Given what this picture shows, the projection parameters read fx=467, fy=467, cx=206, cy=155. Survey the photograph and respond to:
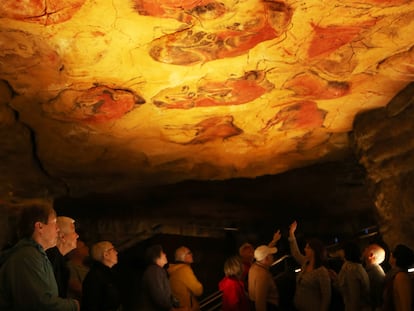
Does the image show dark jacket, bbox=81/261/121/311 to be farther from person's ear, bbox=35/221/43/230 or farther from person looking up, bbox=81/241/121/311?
person's ear, bbox=35/221/43/230

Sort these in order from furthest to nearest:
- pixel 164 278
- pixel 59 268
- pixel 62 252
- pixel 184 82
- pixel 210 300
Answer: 1. pixel 210 300
2. pixel 184 82
3. pixel 164 278
4. pixel 62 252
5. pixel 59 268

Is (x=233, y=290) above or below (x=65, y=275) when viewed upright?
below

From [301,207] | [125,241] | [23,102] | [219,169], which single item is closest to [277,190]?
[301,207]

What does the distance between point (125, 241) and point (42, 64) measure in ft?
18.9

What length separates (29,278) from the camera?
2.30 meters

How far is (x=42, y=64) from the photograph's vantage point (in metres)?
4.65

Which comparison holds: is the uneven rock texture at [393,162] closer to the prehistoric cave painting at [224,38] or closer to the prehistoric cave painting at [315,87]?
the prehistoric cave painting at [315,87]

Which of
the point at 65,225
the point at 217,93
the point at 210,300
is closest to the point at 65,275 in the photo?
the point at 65,225

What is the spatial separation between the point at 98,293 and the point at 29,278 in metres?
1.58

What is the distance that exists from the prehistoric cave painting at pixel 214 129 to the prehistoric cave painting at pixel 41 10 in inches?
101

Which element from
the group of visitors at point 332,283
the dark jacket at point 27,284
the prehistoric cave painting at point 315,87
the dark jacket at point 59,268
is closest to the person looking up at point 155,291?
the group of visitors at point 332,283

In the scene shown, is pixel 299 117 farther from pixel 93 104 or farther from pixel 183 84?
pixel 93 104

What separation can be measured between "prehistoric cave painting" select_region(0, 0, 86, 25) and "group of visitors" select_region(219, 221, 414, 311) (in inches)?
118

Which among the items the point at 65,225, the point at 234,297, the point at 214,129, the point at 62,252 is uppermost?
the point at 214,129
